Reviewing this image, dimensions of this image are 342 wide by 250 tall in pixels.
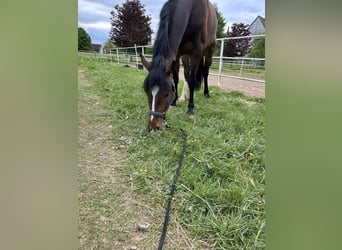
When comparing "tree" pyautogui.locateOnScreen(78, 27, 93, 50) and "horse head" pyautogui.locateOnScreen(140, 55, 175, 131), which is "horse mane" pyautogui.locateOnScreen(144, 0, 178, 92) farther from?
"tree" pyautogui.locateOnScreen(78, 27, 93, 50)

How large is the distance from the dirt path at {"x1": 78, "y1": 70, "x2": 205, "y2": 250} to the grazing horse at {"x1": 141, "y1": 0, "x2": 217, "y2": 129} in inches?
18.0

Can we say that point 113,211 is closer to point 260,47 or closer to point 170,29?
point 260,47

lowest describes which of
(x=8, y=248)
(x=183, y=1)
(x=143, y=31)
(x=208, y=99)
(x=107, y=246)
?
(x=107, y=246)

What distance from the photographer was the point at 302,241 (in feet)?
1.26

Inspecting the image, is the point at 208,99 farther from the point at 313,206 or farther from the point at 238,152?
the point at 313,206

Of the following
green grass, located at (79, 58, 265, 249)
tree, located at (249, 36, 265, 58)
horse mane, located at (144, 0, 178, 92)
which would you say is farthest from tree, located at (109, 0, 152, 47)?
tree, located at (249, 36, 265, 58)

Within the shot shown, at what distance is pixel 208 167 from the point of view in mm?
1265

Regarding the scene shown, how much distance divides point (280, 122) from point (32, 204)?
0.44m

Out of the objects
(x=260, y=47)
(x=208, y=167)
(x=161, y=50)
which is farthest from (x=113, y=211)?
(x=161, y=50)

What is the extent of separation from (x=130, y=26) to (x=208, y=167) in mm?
1079

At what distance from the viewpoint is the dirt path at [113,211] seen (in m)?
0.80

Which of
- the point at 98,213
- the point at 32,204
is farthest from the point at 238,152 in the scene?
the point at 32,204

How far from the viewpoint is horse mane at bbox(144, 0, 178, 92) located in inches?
62.9

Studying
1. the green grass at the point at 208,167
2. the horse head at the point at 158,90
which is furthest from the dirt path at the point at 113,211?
the horse head at the point at 158,90
